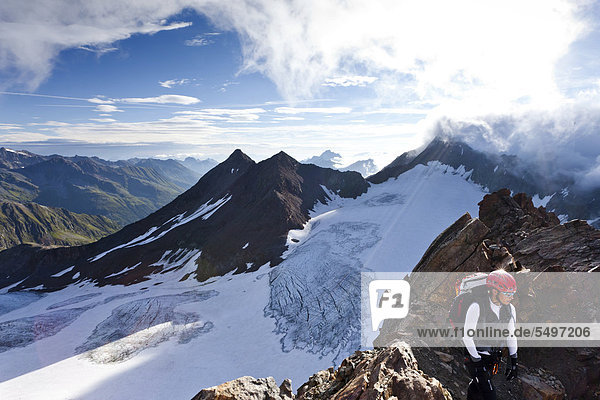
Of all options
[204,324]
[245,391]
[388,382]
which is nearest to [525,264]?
[388,382]

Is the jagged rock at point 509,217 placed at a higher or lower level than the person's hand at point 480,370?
higher

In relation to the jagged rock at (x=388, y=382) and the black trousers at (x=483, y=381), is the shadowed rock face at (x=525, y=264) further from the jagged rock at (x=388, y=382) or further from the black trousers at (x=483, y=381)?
the black trousers at (x=483, y=381)

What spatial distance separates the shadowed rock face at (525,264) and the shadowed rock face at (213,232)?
50.7m

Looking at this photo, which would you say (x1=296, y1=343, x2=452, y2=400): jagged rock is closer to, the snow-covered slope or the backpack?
the backpack

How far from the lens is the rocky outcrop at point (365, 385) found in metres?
7.96

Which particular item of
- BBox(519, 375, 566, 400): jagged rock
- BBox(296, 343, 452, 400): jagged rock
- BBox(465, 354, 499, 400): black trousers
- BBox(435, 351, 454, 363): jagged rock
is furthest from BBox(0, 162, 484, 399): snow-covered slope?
BBox(465, 354, 499, 400): black trousers

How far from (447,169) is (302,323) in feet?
419

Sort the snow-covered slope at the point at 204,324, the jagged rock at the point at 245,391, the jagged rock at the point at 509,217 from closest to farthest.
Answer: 1. the jagged rock at the point at 245,391
2. the jagged rock at the point at 509,217
3. the snow-covered slope at the point at 204,324

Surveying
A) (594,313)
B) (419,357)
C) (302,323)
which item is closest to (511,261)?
(594,313)

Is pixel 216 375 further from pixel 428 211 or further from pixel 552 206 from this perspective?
pixel 552 206

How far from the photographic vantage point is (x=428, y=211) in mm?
86688

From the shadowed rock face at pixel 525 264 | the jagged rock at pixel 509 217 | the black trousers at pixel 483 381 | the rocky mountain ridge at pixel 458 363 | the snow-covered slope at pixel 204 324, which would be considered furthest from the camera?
the snow-covered slope at pixel 204 324

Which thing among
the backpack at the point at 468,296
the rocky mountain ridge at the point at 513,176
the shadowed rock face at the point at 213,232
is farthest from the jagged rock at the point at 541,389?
the rocky mountain ridge at the point at 513,176

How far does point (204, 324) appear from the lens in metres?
46.4
